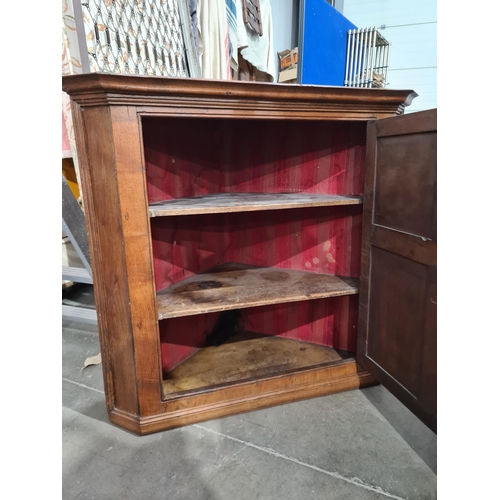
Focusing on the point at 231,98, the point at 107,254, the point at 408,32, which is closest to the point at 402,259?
the point at 231,98

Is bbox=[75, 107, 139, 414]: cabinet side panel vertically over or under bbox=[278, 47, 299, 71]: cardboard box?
under

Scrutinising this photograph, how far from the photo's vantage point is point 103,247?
1104 mm

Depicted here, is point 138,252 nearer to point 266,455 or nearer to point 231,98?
point 231,98

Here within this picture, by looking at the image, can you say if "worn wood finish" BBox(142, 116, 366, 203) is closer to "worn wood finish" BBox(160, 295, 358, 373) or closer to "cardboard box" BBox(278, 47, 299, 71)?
"worn wood finish" BBox(160, 295, 358, 373)

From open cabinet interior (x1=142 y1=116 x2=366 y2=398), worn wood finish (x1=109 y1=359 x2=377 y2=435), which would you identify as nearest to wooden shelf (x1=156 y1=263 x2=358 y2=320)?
open cabinet interior (x1=142 y1=116 x2=366 y2=398)

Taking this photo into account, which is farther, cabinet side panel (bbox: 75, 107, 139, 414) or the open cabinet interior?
the open cabinet interior

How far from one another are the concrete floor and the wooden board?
0.51 ft

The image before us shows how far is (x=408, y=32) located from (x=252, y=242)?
3.47 meters

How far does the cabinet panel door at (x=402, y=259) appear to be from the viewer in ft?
Answer: 3.23

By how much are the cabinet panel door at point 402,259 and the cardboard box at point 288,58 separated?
7.09 feet

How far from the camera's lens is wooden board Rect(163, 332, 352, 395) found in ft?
4.61
